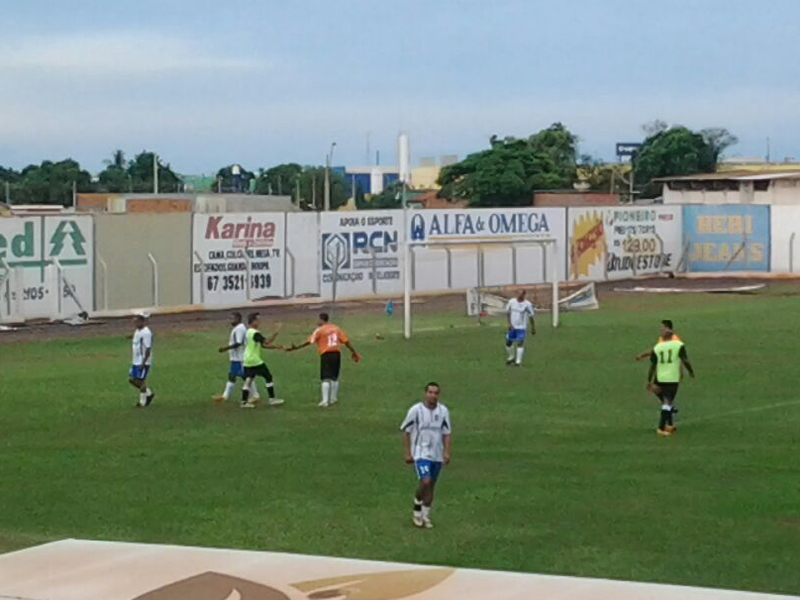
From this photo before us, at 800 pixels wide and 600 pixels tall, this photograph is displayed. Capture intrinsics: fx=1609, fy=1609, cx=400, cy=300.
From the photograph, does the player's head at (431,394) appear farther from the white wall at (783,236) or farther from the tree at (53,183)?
the tree at (53,183)

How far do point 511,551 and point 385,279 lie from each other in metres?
44.3

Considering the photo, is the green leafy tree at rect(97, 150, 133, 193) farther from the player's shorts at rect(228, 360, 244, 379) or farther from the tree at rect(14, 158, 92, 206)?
the player's shorts at rect(228, 360, 244, 379)

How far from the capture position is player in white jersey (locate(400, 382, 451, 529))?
760 inches

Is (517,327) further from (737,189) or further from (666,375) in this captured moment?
(737,189)

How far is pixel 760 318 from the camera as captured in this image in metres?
51.4

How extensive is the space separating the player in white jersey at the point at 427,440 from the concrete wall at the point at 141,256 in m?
34.5

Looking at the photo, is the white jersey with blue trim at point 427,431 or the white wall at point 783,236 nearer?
the white jersey with blue trim at point 427,431

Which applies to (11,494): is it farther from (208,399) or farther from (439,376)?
(439,376)

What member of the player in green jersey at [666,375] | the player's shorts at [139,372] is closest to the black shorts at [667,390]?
the player in green jersey at [666,375]

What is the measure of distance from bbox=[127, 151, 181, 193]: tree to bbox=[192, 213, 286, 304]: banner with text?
7899 cm

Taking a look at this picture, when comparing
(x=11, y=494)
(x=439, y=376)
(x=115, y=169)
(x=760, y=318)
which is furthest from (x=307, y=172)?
(x=11, y=494)

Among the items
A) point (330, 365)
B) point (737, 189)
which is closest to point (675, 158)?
point (737, 189)

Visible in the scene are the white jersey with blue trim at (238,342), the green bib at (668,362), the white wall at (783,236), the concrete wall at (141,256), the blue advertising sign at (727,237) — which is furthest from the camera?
the blue advertising sign at (727,237)

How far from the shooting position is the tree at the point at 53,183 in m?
120
